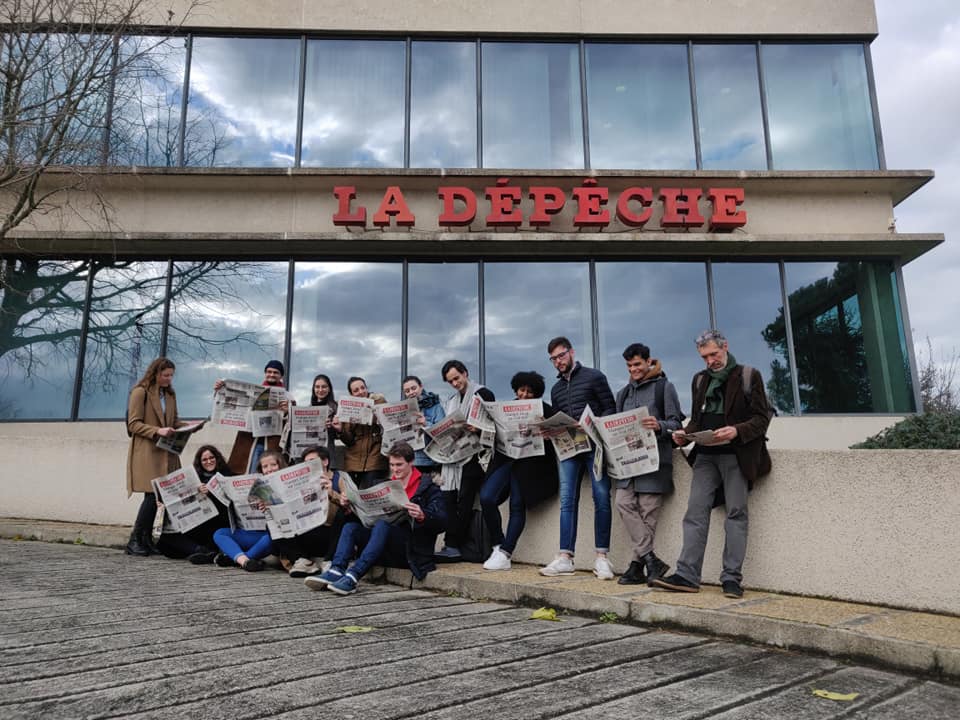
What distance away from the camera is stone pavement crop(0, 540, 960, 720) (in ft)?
8.30

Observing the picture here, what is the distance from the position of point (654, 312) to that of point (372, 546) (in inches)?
277

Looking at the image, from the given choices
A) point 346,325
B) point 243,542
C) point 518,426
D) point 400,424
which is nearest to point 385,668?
point 518,426

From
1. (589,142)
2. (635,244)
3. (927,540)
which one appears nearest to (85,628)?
(927,540)

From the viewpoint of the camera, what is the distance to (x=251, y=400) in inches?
274

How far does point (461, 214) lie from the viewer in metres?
10.6

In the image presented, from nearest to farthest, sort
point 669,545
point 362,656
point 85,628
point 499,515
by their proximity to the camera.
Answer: point 362,656 < point 85,628 < point 669,545 < point 499,515

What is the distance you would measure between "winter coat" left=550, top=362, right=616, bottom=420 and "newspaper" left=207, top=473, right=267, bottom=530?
9.65 ft

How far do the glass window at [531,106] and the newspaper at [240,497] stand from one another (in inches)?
281

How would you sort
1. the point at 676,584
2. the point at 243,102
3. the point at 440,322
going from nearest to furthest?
the point at 676,584 < the point at 440,322 < the point at 243,102

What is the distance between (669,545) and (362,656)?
2.71m

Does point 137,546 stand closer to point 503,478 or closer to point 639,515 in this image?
point 503,478

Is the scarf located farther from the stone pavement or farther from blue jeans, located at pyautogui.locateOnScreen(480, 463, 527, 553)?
blue jeans, located at pyautogui.locateOnScreen(480, 463, 527, 553)

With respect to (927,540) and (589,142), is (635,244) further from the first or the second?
(927,540)

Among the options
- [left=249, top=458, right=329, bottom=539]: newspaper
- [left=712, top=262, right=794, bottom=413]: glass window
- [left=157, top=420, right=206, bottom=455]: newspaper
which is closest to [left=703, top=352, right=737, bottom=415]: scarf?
[left=249, top=458, right=329, bottom=539]: newspaper
